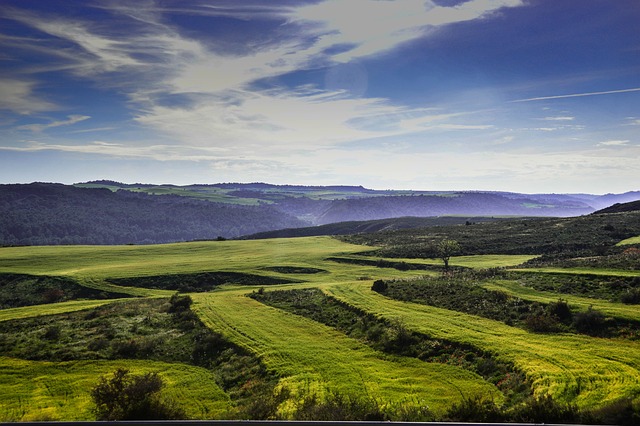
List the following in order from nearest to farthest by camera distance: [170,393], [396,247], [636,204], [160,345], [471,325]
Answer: [170,393], [471,325], [160,345], [396,247], [636,204]

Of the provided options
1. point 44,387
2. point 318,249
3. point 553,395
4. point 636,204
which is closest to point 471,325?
point 553,395

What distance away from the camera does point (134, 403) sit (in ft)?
64.3

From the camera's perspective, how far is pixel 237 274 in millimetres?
75812

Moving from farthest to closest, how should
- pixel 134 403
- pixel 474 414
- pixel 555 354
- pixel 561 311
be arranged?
pixel 561 311 → pixel 555 354 → pixel 134 403 → pixel 474 414

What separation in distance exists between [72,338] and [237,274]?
3889 centimetres

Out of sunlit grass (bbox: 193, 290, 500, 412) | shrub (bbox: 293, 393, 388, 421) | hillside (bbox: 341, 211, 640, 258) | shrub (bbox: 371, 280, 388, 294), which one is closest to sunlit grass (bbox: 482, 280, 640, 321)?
shrub (bbox: 371, 280, 388, 294)

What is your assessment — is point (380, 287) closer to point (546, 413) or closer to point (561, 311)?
point (561, 311)

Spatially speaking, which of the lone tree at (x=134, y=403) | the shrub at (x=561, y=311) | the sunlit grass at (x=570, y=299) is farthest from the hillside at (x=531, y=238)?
the lone tree at (x=134, y=403)

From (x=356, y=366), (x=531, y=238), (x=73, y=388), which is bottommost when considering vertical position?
(x=73, y=388)

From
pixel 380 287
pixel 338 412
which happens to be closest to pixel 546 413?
pixel 338 412

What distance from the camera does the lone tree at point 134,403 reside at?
1908cm

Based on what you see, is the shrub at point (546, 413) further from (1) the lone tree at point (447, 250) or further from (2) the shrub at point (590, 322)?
(1) the lone tree at point (447, 250)

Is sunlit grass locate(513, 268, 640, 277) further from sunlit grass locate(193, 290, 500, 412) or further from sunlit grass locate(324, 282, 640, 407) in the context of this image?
sunlit grass locate(193, 290, 500, 412)

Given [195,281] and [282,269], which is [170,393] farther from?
[282,269]
